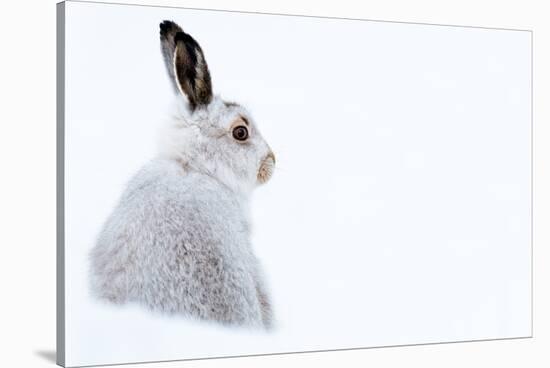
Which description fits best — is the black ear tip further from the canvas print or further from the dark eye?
the dark eye

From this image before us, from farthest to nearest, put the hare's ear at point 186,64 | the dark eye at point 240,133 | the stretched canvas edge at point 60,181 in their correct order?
the dark eye at point 240,133, the hare's ear at point 186,64, the stretched canvas edge at point 60,181

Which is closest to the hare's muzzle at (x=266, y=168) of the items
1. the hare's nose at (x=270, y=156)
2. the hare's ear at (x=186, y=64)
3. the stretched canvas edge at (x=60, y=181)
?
the hare's nose at (x=270, y=156)

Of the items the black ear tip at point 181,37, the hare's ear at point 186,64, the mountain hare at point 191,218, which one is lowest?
the mountain hare at point 191,218

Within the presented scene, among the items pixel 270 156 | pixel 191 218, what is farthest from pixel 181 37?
pixel 191 218

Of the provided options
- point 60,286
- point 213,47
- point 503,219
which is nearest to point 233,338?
point 60,286

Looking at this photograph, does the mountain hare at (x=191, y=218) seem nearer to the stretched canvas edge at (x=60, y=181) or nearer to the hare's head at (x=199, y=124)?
the hare's head at (x=199, y=124)

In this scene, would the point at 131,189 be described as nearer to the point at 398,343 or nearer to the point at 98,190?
the point at 98,190
